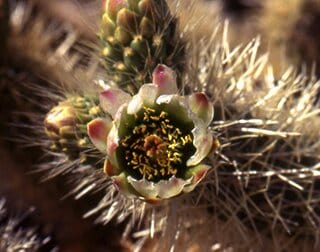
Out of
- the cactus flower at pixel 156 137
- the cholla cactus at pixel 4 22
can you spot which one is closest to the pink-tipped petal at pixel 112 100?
the cactus flower at pixel 156 137

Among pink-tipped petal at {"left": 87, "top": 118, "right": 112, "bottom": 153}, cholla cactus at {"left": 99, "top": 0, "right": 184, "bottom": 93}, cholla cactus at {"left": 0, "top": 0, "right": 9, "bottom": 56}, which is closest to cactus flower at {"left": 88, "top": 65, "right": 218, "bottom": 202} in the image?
pink-tipped petal at {"left": 87, "top": 118, "right": 112, "bottom": 153}

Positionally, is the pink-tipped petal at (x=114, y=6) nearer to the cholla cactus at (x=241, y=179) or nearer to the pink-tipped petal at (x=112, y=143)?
the cholla cactus at (x=241, y=179)

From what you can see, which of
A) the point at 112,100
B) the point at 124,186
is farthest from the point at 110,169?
the point at 112,100

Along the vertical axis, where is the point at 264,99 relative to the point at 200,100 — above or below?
below

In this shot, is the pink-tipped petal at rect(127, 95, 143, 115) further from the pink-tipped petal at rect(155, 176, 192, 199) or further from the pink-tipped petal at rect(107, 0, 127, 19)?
the pink-tipped petal at rect(107, 0, 127, 19)

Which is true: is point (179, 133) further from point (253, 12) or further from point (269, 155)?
point (253, 12)

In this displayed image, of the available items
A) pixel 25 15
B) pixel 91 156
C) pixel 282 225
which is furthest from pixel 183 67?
pixel 25 15

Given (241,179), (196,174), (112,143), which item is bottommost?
(241,179)

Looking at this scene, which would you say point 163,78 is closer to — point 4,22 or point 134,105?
point 134,105
